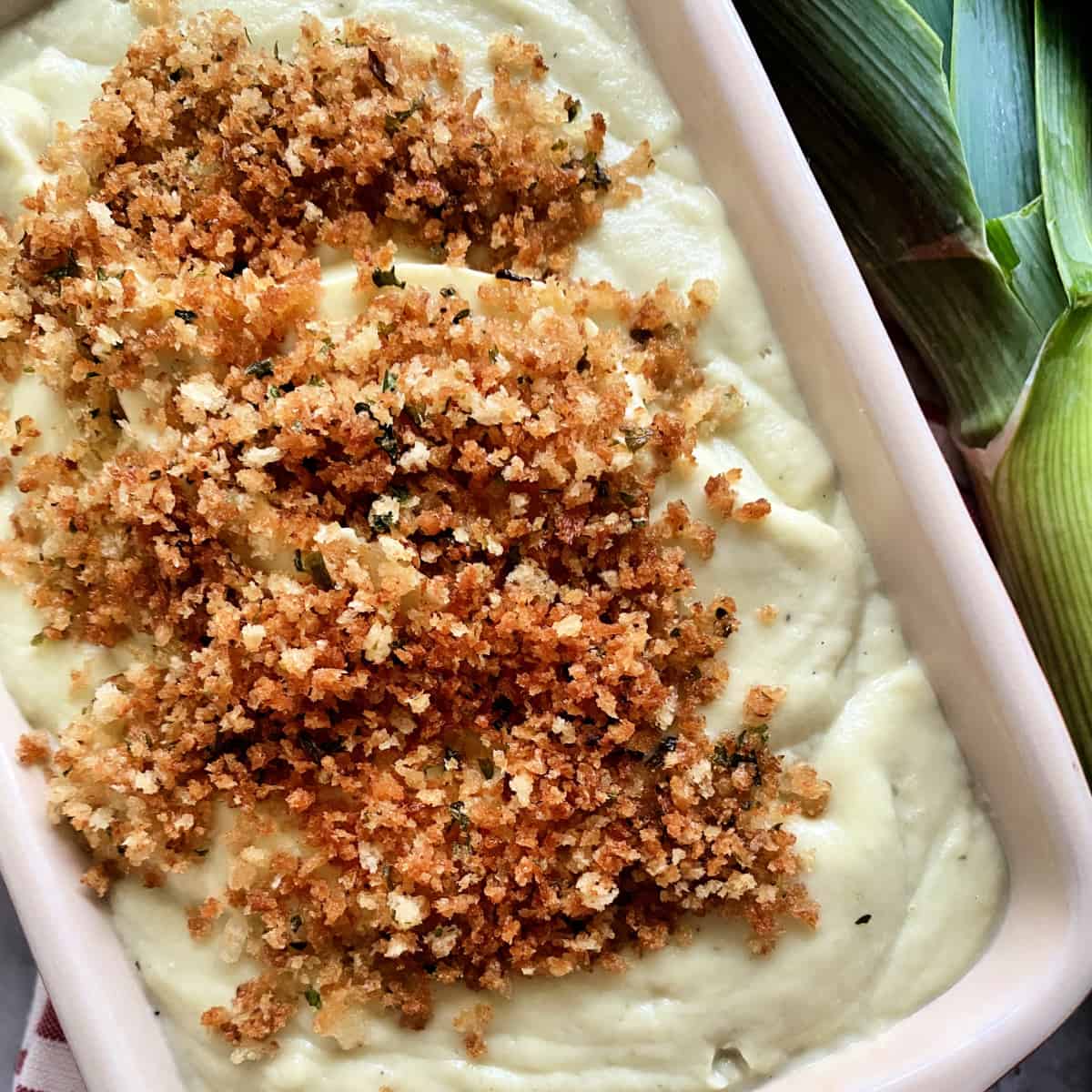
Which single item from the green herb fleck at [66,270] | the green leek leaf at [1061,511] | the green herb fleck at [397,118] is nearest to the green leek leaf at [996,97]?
the green leek leaf at [1061,511]

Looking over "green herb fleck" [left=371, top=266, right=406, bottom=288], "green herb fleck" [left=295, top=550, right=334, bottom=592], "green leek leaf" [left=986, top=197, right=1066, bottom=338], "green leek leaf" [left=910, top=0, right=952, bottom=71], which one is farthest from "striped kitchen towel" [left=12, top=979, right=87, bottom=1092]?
"green leek leaf" [left=910, top=0, right=952, bottom=71]

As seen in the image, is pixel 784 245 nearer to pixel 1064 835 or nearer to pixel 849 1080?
pixel 1064 835

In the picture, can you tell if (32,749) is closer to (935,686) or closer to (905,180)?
(935,686)

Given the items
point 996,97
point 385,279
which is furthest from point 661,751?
point 996,97

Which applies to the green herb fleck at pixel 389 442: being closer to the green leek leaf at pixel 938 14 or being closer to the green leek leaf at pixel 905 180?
the green leek leaf at pixel 905 180

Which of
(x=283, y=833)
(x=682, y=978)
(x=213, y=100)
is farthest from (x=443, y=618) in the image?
(x=213, y=100)

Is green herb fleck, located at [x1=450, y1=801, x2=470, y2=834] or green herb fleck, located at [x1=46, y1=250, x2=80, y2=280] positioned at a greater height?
green herb fleck, located at [x1=46, y1=250, x2=80, y2=280]

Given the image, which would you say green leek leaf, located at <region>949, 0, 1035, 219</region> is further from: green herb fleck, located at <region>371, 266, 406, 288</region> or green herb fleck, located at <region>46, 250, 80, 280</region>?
green herb fleck, located at <region>46, 250, 80, 280</region>
